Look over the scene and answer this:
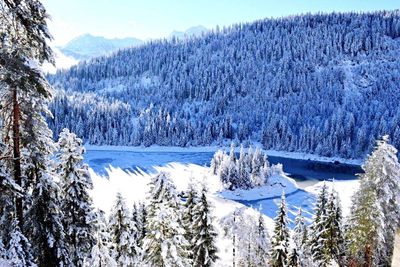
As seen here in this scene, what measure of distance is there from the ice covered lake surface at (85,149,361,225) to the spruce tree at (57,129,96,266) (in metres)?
90.2

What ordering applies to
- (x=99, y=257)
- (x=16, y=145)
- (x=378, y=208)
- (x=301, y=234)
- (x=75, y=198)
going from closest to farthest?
(x=16, y=145), (x=99, y=257), (x=75, y=198), (x=378, y=208), (x=301, y=234)

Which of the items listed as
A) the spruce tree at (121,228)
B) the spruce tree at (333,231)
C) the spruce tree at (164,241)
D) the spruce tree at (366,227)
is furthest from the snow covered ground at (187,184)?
the spruce tree at (164,241)

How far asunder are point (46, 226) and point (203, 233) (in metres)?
17.3

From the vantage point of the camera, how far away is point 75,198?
62.1 ft

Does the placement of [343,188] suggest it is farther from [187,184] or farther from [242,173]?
[187,184]

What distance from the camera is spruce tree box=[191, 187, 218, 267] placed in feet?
103

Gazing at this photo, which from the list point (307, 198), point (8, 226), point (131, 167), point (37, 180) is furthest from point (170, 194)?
point (131, 167)

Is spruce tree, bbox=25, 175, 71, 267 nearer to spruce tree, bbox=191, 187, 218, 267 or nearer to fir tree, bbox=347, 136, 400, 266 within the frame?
spruce tree, bbox=191, 187, 218, 267

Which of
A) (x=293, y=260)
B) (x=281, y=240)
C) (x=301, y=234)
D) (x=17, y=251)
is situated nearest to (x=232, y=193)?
(x=301, y=234)

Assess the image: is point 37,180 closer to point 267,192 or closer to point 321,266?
point 321,266

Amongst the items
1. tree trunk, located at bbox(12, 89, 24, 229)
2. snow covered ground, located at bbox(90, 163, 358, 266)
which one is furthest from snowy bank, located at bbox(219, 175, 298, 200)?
tree trunk, located at bbox(12, 89, 24, 229)

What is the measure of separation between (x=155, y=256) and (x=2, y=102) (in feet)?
39.4

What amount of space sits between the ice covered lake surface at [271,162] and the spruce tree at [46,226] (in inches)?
3652

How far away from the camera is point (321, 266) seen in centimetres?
3584
